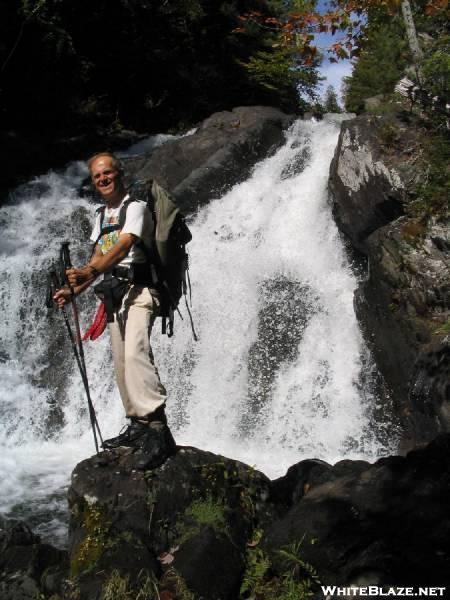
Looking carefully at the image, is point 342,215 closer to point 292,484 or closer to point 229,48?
point 292,484

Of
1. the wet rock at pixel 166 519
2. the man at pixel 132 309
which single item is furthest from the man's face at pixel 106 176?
the wet rock at pixel 166 519

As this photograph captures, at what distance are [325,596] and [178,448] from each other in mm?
1465

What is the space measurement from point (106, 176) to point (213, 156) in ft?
35.0

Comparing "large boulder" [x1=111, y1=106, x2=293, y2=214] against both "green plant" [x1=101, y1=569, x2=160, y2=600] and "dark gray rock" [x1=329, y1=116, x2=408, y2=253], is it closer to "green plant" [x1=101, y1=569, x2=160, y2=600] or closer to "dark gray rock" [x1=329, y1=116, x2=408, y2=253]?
"dark gray rock" [x1=329, y1=116, x2=408, y2=253]

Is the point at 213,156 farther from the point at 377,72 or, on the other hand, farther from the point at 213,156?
the point at 377,72

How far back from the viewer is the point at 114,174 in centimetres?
390

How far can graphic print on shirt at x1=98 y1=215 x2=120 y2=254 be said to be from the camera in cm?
395

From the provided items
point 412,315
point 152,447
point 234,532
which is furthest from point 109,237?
point 412,315

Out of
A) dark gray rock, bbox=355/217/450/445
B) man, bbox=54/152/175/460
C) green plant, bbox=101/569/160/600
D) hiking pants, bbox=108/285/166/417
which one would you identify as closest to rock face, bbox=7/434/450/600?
green plant, bbox=101/569/160/600

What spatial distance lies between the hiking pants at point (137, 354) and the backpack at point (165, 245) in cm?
12

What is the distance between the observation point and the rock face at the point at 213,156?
43.3 feet

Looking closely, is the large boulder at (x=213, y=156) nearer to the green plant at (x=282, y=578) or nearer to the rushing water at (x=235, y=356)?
the rushing water at (x=235, y=356)

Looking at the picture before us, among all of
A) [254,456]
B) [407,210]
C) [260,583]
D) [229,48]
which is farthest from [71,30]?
[260,583]

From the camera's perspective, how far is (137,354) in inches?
149
